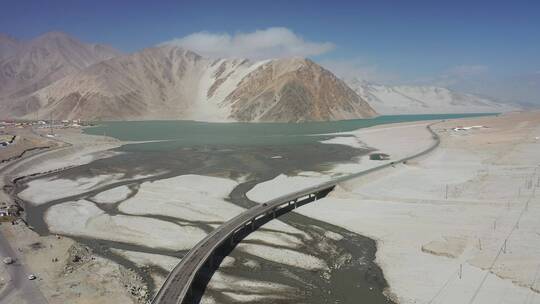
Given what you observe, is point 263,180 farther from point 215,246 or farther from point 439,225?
point 215,246

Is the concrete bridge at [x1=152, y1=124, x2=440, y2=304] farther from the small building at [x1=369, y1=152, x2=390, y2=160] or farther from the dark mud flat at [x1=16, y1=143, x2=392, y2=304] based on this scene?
the small building at [x1=369, y1=152, x2=390, y2=160]

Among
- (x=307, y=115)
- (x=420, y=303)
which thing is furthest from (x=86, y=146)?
(x=307, y=115)

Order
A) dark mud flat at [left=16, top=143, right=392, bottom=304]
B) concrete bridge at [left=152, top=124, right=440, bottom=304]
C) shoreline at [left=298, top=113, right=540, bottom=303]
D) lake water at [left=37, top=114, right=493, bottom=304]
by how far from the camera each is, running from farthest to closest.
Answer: lake water at [left=37, top=114, right=493, bottom=304], dark mud flat at [left=16, top=143, right=392, bottom=304], shoreline at [left=298, top=113, right=540, bottom=303], concrete bridge at [left=152, top=124, right=440, bottom=304]

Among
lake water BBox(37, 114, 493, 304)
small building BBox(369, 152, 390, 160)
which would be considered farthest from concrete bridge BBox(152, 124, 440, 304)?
small building BBox(369, 152, 390, 160)

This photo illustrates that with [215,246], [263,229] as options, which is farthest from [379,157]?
[215,246]

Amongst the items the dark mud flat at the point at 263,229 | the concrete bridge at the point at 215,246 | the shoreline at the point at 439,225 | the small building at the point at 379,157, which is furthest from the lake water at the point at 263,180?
the small building at the point at 379,157

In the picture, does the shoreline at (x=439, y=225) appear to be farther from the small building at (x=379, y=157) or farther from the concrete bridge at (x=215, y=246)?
the small building at (x=379, y=157)

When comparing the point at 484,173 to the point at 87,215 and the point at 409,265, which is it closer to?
the point at 409,265

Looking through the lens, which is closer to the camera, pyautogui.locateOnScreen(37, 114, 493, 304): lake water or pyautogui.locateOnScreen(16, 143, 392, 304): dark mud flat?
pyautogui.locateOnScreen(16, 143, 392, 304): dark mud flat
